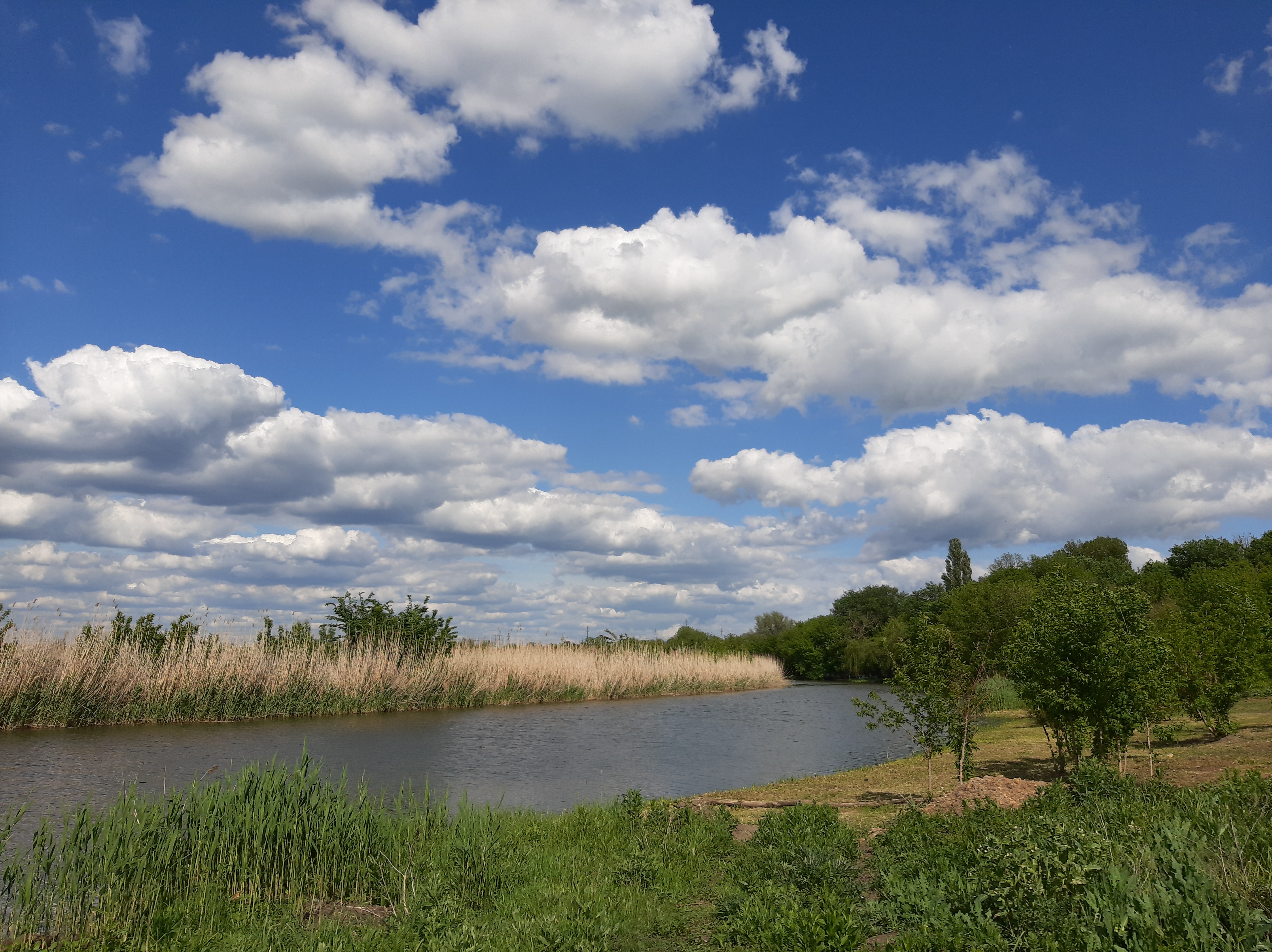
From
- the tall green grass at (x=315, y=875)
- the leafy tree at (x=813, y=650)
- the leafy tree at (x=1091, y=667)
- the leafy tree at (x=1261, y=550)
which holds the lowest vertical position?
the leafy tree at (x=813, y=650)

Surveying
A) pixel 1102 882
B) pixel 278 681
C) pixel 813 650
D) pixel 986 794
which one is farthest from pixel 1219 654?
pixel 813 650

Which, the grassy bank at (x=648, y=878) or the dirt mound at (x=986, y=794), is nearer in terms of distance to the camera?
the grassy bank at (x=648, y=878)

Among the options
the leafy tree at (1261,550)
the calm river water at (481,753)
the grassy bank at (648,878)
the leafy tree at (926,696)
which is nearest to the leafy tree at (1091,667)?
the leafy tree at (926,696)

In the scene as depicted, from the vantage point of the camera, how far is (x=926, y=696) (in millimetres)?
11266

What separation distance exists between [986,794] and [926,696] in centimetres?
242

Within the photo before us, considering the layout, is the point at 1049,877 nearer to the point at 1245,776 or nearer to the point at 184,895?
the point at 1245,776

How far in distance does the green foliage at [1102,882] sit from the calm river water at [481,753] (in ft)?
21.3

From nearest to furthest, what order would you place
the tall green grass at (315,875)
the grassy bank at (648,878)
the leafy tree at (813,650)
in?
the grassy bank at (648,878) < the tall green grass at (315,875) < the leafy tree at (813,650)

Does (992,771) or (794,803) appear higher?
(794,803)

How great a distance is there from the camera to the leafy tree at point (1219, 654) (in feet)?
48.7

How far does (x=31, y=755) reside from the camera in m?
16.1

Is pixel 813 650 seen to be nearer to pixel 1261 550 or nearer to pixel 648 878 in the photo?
pixel 1261 550

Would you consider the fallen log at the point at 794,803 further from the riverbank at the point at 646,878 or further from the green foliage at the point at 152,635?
the green foliage at the point at 152,635

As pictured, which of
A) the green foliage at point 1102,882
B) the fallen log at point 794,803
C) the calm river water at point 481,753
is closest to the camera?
the green foliage at point 1102,882
